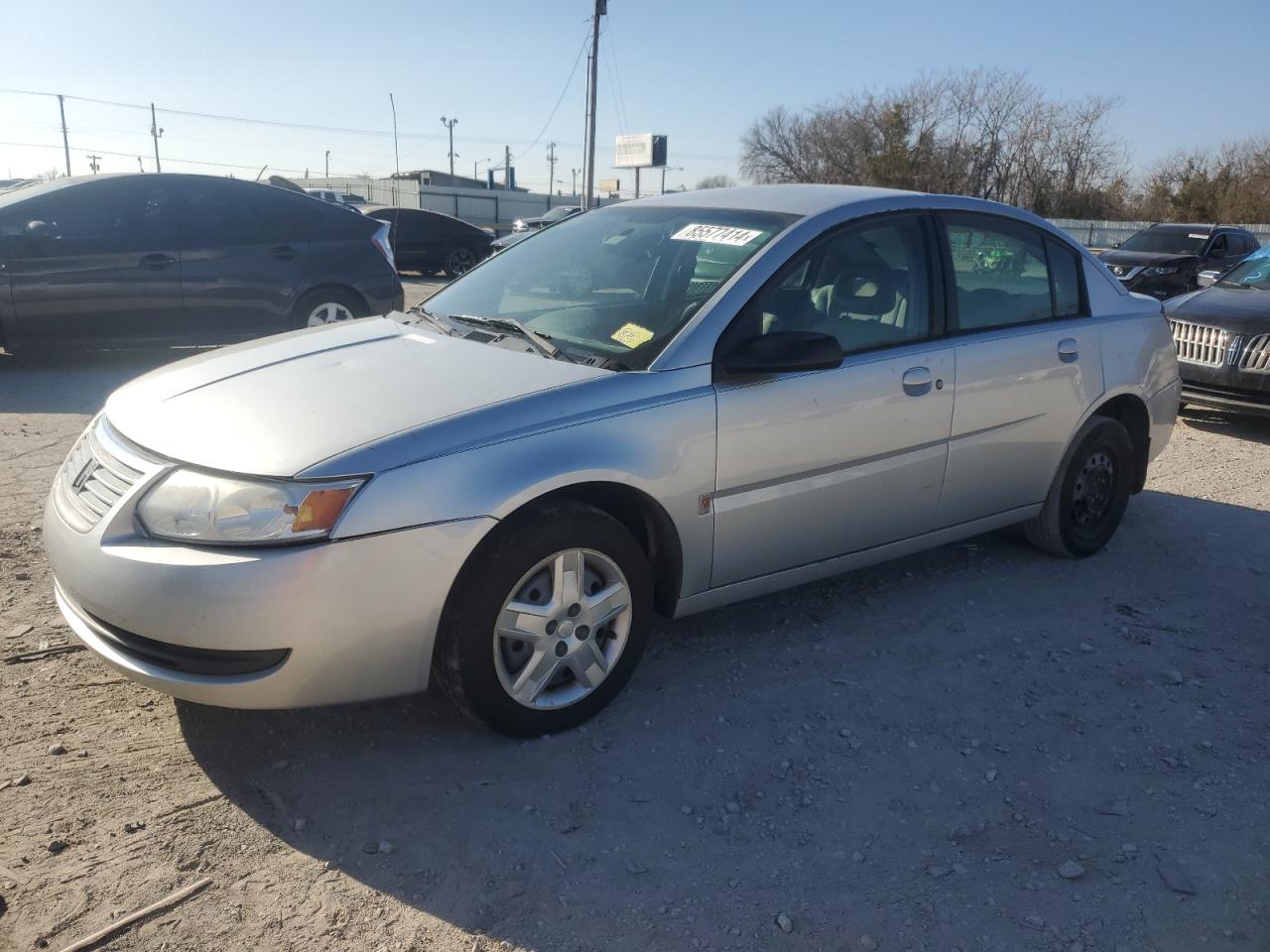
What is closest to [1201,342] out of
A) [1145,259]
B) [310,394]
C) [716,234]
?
[716,234]

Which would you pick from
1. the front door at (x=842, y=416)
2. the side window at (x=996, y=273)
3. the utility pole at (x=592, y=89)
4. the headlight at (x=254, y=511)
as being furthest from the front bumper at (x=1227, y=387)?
the utility pole at (x=592, y=89)

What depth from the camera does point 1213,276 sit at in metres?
9.74

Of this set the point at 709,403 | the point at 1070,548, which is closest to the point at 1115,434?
the point at 1070,548

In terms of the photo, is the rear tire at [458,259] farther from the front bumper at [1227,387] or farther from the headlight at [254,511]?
the headlight at [254,511]

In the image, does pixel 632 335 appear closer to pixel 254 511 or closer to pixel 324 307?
pixel 254 511

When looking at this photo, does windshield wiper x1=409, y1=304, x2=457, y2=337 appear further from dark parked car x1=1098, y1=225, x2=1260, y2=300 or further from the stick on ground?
dark parked car x1=1098, y1=225, x2=1260, y2=300

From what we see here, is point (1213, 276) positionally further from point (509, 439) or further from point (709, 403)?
point (509, 439)

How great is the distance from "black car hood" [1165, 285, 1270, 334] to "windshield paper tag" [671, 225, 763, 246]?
5946 millimetres

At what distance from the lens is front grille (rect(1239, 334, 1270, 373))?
775cm

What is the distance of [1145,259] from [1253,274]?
22.4ft

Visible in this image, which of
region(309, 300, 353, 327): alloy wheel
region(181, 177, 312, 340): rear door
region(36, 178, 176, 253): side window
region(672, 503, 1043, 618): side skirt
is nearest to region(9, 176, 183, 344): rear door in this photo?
region(36, 178, 176, 253): side window

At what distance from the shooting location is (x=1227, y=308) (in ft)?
27.5

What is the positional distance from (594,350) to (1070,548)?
2755 mm

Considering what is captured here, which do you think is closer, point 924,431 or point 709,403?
point 709,403
